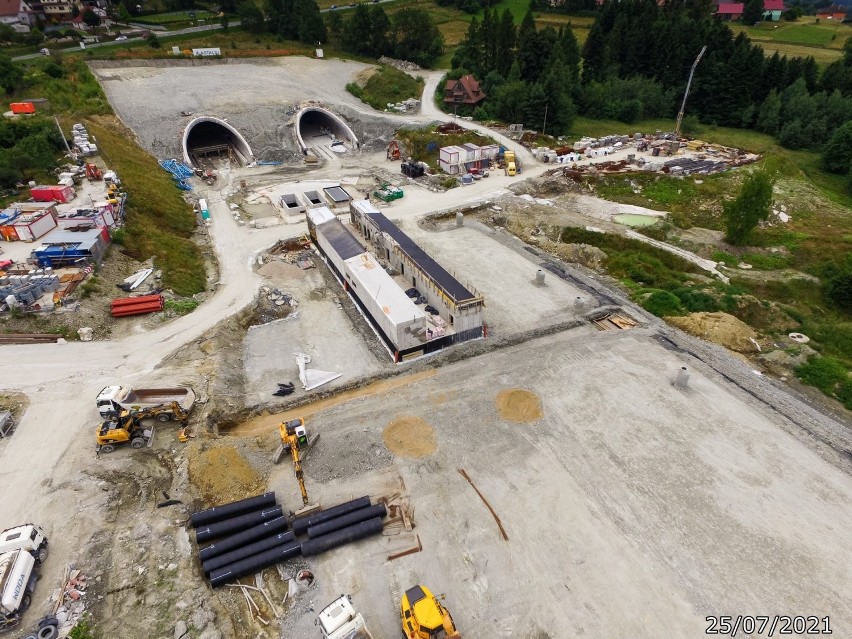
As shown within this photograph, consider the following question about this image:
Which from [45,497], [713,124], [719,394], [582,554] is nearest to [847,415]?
[719,394]

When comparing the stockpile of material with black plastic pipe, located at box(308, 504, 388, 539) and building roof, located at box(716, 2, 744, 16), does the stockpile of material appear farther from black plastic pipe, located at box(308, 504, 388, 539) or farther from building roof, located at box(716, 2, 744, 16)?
building roof, located at box(716, 2, 744, 16)

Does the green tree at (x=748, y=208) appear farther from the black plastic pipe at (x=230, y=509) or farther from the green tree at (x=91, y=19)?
the green tree at (x=91, y=19)

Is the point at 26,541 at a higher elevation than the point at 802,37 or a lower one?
lower

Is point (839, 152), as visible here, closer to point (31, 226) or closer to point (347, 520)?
point (347, 520)

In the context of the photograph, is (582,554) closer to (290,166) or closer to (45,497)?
(45,497)

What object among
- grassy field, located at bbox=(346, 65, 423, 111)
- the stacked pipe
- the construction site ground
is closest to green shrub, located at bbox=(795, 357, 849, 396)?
the construction site ground

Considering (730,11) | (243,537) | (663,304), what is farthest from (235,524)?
(730,11)

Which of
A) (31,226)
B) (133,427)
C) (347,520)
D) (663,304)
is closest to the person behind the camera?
(347,520)
